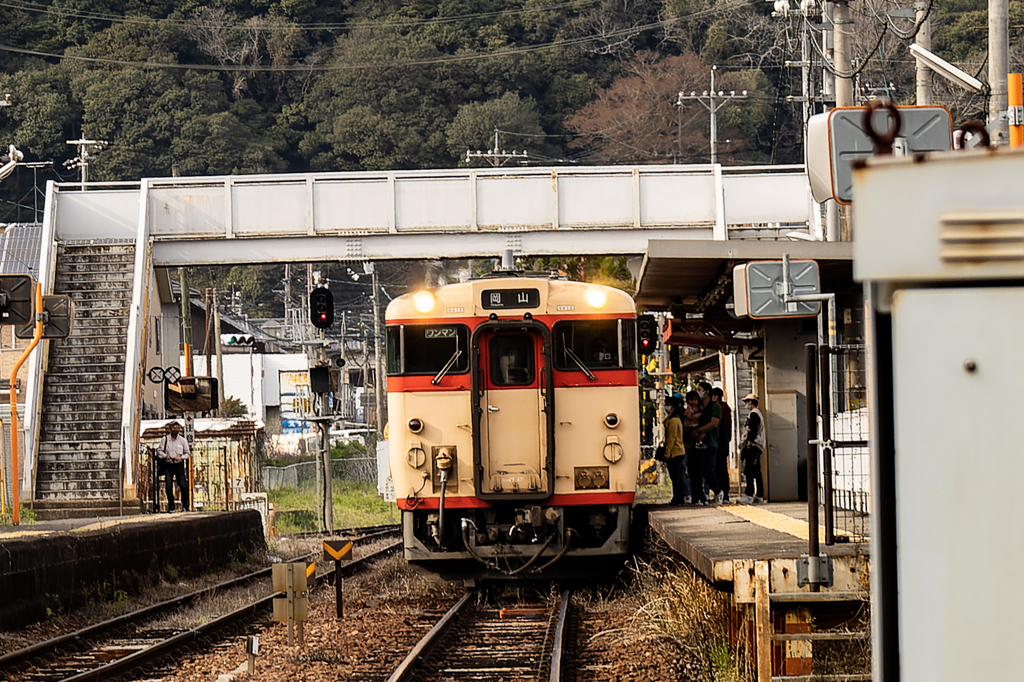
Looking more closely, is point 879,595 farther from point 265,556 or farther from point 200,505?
point 200,505

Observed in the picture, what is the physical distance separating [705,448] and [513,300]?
4978 millimetres

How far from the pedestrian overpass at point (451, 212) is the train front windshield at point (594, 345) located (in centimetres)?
1526

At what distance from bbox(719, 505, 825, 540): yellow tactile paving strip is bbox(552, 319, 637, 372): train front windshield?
6.15 ft

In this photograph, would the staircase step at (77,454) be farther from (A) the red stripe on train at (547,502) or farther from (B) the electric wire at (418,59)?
(B) the electric wire at (418,59)

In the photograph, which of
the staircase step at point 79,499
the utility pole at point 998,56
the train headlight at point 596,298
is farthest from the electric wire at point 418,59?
the train headlight at point 596,298

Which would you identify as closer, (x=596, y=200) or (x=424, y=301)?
(x=424, y=301)

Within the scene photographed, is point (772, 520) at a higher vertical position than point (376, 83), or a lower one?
lower

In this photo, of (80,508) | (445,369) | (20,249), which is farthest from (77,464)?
(20,249)

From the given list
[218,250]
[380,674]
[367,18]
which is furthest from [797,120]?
[380,674]

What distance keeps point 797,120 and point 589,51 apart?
38.5ft

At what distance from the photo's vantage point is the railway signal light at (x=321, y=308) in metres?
23.6

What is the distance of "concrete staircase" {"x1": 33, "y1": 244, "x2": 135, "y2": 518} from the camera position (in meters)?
25.9

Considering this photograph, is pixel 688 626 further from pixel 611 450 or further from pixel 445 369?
pixel 445 369

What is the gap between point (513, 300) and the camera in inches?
→ 536
